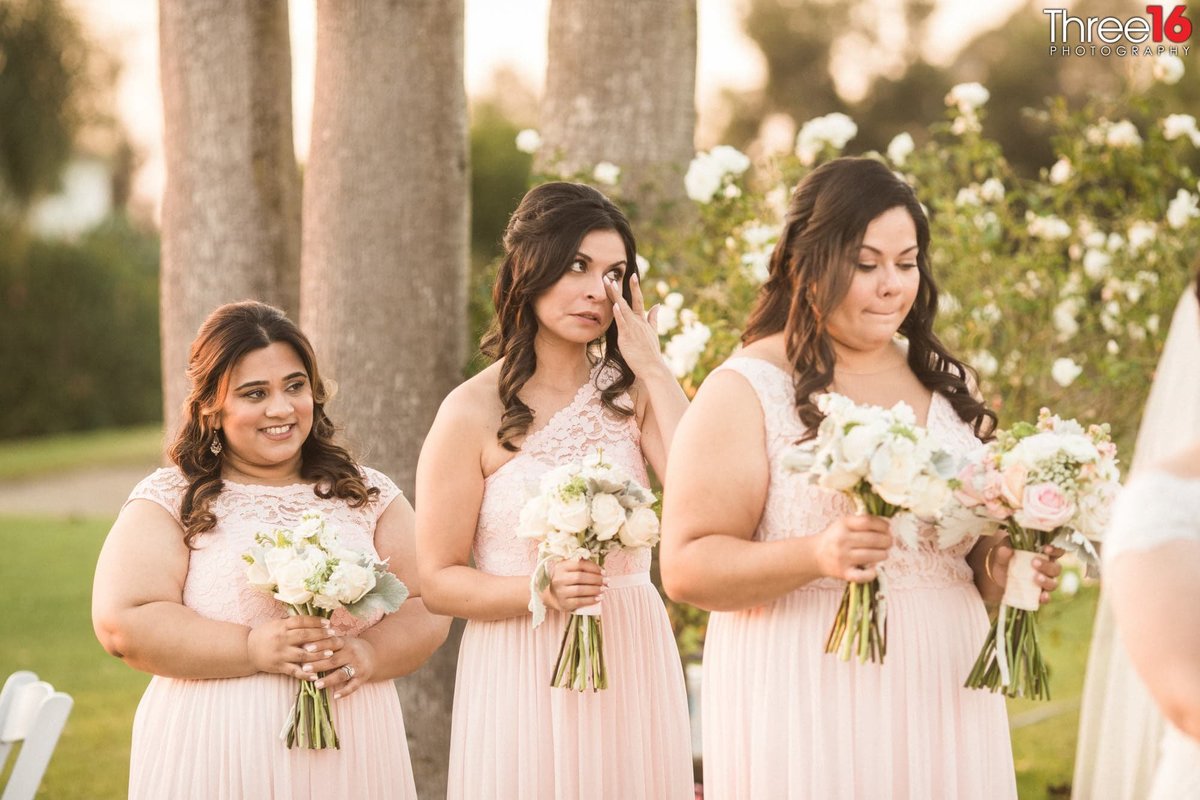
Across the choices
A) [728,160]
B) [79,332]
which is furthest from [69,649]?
[79,332]

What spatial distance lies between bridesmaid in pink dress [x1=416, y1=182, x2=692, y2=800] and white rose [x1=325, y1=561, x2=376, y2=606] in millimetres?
258

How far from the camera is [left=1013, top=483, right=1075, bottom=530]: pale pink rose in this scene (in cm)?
294

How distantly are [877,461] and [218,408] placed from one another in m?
1.94

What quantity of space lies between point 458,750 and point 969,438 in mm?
1642

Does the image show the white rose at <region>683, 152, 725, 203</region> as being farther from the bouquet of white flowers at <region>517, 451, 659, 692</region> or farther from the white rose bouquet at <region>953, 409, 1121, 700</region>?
the white rose bouquet at <region>953, 409, 1121, 700</region>

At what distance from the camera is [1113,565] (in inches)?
87.4

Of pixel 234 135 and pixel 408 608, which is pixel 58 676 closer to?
pixel 234 135

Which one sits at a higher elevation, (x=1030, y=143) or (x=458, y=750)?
(x=1030, y=143)

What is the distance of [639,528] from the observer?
3451 mm

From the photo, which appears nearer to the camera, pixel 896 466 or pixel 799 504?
pixel 896 466

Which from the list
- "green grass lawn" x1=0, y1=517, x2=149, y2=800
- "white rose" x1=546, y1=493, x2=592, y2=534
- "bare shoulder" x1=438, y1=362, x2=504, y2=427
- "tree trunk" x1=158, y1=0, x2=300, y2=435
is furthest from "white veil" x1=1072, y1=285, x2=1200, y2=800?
"green grass lawn" x1=0, y1=517, x2=149, y2=800

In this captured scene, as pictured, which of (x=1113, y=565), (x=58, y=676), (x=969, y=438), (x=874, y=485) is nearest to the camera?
(x=1113, y=565)

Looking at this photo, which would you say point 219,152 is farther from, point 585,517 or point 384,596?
point 585,517

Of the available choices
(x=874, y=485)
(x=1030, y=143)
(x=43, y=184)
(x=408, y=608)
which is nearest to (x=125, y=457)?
(x=43, y=184)
